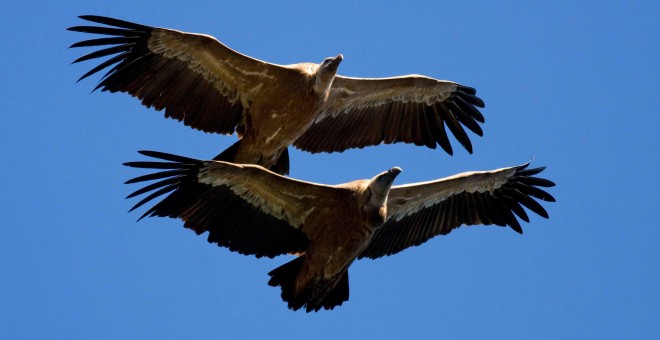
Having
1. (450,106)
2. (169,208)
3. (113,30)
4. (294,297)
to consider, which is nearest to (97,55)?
(113,30)

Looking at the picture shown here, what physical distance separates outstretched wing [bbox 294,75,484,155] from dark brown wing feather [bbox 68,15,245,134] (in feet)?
3.85

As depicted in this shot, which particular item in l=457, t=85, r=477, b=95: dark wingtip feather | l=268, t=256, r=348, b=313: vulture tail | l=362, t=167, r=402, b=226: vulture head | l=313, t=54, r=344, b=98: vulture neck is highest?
l=457, t=85, r=477, b=95: dark wingtip feather

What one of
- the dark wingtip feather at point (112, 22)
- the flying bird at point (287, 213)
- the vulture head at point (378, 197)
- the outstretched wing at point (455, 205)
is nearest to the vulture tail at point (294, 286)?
the flying bird at point (287, 213)

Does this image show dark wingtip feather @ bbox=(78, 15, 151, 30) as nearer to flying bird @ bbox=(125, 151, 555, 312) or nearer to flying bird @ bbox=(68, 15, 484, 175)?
flying bird @ bbox=(68, 15, 484, 175)

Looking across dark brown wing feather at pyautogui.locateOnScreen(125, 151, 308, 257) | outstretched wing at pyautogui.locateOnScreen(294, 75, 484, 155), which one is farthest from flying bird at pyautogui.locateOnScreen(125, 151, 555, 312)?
outstretched wing at pyautogui.locateOnScreen(294, 75, 484, 155)

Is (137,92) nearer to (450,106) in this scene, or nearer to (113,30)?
(113,30)

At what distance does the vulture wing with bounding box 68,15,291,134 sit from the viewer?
15.0m

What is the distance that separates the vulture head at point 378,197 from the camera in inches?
560

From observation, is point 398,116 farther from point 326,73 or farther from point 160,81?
point 160,81

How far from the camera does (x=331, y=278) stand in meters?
14.5

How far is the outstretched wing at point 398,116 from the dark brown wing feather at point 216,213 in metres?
1.77

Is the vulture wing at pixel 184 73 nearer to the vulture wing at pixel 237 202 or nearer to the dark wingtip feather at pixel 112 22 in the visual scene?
the dark wingtip feather at pixel 112 22

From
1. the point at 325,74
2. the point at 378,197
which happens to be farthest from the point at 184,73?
the point at 378,197

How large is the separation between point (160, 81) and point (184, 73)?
10.8 inches
